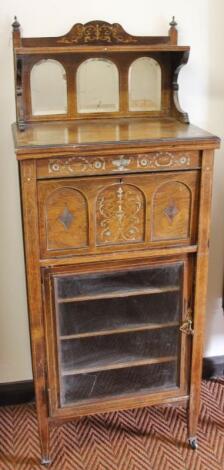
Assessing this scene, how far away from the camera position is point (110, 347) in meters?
1.61

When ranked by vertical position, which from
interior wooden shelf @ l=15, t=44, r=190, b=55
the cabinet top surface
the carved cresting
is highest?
the carved cresting

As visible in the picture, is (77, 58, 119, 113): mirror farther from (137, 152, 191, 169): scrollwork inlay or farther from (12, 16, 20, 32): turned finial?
(137, 152, 191, 169): scrollwork inlay

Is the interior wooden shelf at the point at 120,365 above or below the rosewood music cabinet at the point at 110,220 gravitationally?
below

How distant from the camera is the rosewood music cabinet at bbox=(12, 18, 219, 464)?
1.36 metres

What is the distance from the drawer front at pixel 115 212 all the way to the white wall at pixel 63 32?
1.33 ft

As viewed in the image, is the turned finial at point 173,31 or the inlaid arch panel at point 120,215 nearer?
the inlaid arch panel at point 120,215

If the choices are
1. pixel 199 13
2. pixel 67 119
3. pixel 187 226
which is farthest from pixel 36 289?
pixel 199 13

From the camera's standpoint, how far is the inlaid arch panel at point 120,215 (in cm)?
139

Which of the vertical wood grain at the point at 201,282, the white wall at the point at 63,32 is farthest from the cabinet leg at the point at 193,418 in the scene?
the white wall at the point at 63,32

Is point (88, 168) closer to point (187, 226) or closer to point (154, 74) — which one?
point (187, 226)

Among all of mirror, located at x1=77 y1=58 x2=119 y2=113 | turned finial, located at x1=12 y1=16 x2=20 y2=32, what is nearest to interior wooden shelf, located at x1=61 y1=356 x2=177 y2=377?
mirror, located at x1=77 y1=58 x2=119 y2=113

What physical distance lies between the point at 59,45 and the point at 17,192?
1.59ft

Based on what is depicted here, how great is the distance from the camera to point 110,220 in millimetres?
1411

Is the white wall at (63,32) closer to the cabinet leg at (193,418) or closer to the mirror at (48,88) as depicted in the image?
the mirror at (48,88)
